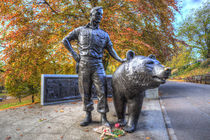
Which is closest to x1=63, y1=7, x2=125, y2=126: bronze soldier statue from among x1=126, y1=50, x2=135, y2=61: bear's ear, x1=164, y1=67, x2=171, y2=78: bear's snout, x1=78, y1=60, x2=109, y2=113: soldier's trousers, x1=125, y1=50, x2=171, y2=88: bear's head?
x1=78, y1=60, x2=109, y2=113: soldier's trousers

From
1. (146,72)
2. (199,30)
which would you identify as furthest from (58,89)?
(199,30)

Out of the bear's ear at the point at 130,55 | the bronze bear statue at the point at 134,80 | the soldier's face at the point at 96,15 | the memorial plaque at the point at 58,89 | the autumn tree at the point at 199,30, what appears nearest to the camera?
the bronze bear statue at the point at 134,80

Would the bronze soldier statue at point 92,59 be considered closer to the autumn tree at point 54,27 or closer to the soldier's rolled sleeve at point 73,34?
the soldier's rolled sleeve at point 73,34

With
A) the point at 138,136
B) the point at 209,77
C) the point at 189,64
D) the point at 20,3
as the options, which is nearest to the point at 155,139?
the point at 138,136

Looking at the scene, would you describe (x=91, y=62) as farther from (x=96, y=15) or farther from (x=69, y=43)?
(x=96, y=15)

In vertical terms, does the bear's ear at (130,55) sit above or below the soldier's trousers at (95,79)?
above

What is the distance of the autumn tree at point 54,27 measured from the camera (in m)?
5.67

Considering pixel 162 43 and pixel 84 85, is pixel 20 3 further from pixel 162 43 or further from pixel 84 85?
pixel 162 43

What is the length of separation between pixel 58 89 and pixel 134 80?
4336mm

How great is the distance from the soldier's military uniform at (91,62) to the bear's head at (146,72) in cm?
66

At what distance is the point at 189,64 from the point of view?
3409 centimetres

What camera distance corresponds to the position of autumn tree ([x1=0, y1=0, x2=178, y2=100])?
567 centimetres

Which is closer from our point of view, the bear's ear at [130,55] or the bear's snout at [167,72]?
the bear's snout at [167,72]

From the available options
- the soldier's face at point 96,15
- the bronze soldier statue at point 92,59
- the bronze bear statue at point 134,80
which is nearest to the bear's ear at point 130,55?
the bronze bear statue at point 134,80
